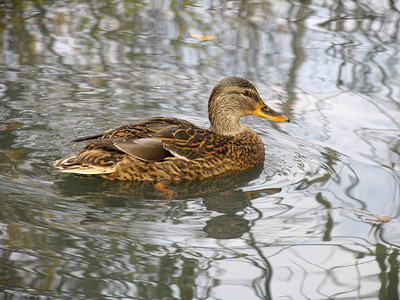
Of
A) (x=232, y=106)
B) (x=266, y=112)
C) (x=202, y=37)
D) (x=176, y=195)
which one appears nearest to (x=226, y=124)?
(x=232, y=106)

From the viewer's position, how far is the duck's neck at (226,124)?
674 cm

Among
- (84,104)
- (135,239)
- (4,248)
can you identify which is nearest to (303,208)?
(135,239)

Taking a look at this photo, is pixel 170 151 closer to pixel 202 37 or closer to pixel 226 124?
pixel 226 124

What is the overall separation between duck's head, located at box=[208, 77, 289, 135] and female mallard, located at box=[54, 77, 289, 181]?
0.04 ft

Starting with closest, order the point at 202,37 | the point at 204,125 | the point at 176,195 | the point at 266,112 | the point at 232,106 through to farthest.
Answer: the point at 176,195, the point at 232,106, the point at 266,112, the point at 204,125, the point at 202,37

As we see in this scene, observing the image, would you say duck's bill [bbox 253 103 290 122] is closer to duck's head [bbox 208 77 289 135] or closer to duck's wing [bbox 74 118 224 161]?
duck's head [bbox 208 77 289 135]

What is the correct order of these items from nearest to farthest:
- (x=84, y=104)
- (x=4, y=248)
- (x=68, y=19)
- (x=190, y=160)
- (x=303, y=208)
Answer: (x=4, y=248), (x=303, y=208), (x=190, y=160), (x=84, y=104), (x=68, y=19)

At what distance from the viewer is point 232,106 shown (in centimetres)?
674

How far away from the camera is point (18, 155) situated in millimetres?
6031

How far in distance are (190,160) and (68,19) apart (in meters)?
5.21

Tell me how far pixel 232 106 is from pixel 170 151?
3.75 feet

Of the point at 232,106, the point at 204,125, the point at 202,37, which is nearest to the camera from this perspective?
the point at 232,106

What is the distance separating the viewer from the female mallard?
5.71 metres

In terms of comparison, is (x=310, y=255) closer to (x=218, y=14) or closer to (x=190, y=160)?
(x=190, y=160)
